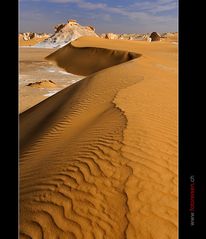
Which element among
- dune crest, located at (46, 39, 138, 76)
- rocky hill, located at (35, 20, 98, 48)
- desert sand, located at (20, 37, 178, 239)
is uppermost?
rocky hill, located at (35, 20, 98, 48)

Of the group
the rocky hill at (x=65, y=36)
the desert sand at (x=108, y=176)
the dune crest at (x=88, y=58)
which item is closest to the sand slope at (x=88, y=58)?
the dune crest at (x=88, y=58)

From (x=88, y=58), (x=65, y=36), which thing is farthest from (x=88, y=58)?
(x=65, y=36)

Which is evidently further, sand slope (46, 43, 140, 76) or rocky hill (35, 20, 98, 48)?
rocky hill (35, 20, 98, 48)

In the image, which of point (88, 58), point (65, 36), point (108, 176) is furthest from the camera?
point (65, 36)

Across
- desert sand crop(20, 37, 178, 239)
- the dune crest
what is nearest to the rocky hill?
the dune crest

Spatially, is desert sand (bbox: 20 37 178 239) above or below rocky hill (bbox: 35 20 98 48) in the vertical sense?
below

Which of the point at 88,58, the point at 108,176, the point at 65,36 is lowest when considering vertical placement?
the point at 108,176

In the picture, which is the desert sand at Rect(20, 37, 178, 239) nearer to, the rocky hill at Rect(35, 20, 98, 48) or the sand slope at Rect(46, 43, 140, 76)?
the sand slope at Rect(46, 43, 140, 76)

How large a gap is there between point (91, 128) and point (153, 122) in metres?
1.05

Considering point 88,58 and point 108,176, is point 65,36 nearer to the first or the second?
point 88,58

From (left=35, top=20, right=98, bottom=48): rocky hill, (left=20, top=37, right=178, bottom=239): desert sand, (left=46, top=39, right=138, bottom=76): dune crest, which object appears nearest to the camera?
(left=20, top=37, right=178, bottom=239): desert sand

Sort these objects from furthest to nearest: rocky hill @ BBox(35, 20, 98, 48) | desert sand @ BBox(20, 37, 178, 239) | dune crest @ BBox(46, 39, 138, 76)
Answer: rocky hill @ BBox(35, 20, 98, 48), dune crest @ BBox(46, 39, 138, 76), desert sand @ BBox(20, 37, 178, 239)
